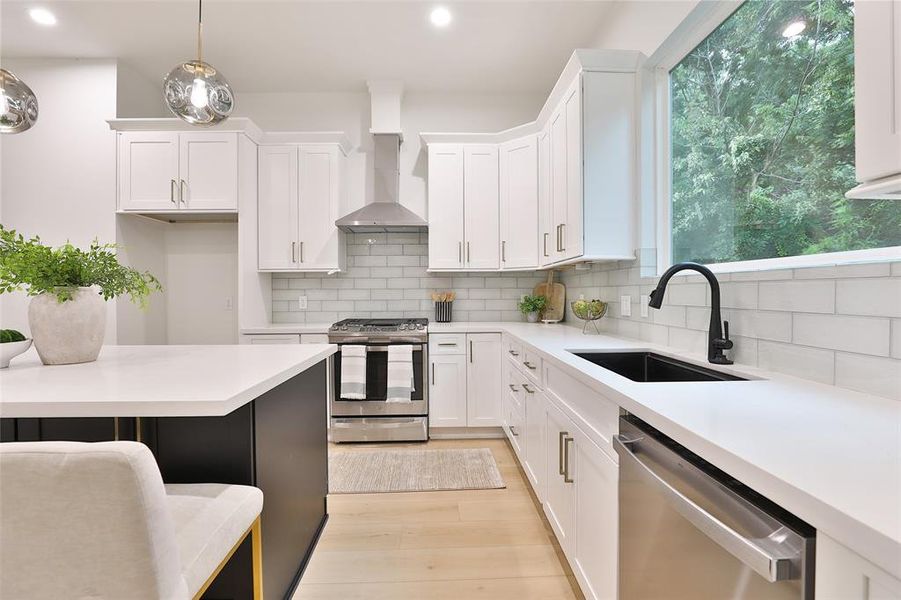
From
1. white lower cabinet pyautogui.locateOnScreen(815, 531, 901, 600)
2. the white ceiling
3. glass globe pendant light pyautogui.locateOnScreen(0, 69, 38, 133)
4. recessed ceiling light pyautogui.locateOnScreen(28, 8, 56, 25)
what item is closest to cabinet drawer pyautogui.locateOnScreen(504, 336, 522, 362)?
white lower cabinet pyautogui.locateOnScreen(815, 531, 901, 600)

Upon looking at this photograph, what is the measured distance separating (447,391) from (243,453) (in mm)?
2150

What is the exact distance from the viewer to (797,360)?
1256mm

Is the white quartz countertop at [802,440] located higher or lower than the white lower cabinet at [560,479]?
higher

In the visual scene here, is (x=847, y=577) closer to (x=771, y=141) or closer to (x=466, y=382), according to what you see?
(x=771, y=141)

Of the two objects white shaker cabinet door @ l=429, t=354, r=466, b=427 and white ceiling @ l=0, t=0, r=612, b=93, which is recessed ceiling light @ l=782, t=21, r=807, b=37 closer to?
white ceiling @ l=0, t=0, r=612, b=93

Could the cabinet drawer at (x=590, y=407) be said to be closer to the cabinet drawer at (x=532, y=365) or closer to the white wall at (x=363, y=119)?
the cabinet drawer at (x=532, y=365)

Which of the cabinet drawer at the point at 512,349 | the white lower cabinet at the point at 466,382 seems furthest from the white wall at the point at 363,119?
the cabinet drawer at the point at 512,349

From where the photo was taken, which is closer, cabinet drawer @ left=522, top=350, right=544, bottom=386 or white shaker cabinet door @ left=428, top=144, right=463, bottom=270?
cabinet drawer @ left=522, top=350, right=544, bottom=386

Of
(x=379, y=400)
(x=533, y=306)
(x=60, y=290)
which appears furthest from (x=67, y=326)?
(x=533, y=306)

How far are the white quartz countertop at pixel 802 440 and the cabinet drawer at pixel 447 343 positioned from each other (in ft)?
6.52

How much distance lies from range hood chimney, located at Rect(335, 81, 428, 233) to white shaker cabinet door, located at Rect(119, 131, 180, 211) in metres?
1.34

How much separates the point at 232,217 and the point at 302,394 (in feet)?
8.19

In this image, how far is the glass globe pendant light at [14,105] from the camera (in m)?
1.63

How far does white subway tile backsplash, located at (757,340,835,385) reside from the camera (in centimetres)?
116
